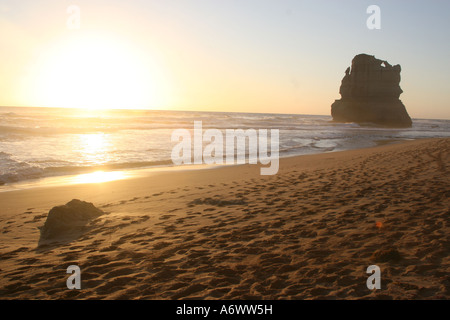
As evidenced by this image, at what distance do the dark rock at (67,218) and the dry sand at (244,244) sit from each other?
0.16 m

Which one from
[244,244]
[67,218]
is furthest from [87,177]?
[244,244]

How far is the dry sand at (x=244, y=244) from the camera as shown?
347 cm

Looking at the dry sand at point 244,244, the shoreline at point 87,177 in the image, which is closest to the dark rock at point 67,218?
the dry sand at point 244,244

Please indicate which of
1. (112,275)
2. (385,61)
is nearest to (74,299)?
(112,275)

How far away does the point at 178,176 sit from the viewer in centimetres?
1086

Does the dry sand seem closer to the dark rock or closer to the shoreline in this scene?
the dark rock

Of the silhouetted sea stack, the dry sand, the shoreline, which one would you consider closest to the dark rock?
the dry sand

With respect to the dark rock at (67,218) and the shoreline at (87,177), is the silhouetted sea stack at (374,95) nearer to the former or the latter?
the shoreline at (87,177)

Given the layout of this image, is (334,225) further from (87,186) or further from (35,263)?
(87,186)

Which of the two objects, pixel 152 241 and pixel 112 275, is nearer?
pixel 112 275

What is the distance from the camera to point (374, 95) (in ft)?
220

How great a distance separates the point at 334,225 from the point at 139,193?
5.05m

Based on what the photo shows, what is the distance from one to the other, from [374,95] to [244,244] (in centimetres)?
7126
